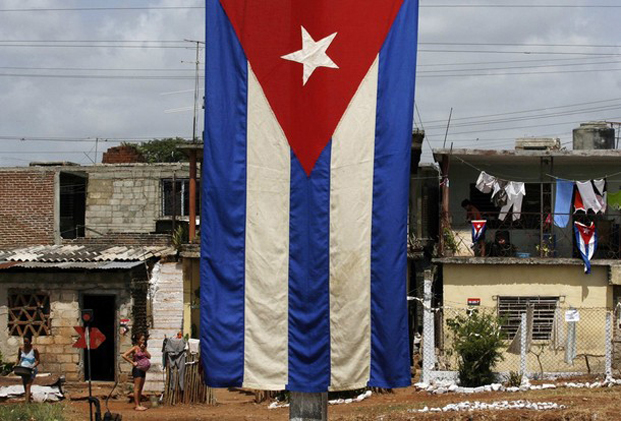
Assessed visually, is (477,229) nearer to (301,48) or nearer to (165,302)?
(165,302)

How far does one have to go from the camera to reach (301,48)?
28.2ft

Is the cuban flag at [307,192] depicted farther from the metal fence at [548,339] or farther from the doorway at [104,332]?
the doorway at [104,332]

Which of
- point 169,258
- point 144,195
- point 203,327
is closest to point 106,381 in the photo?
point 169,258

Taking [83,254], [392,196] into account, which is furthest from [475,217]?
[392,196]

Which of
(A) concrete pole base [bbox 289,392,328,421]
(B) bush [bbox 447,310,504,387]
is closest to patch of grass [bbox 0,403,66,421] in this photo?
(B) bush [bbox 447,310,504,387]

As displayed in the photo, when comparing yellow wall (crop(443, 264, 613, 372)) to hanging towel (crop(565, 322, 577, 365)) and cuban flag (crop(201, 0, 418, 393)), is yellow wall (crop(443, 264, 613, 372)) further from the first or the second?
cuban flag (crop(201, 0, 418, 393))

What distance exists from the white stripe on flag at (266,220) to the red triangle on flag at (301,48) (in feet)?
0.45

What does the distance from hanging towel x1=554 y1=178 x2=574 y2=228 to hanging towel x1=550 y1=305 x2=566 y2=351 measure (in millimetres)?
2274

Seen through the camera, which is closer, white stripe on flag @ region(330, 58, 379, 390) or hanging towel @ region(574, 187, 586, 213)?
white stripe on flag @ region(330, 58, 379, 390)

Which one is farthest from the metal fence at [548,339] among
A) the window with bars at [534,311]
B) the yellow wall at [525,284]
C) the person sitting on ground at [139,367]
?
the person sitting on ground at [139,367]

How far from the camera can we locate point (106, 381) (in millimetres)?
23266

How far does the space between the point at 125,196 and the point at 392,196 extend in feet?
76.0

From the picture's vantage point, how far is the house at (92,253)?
2292 centimetres

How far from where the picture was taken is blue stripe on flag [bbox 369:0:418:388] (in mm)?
8547
